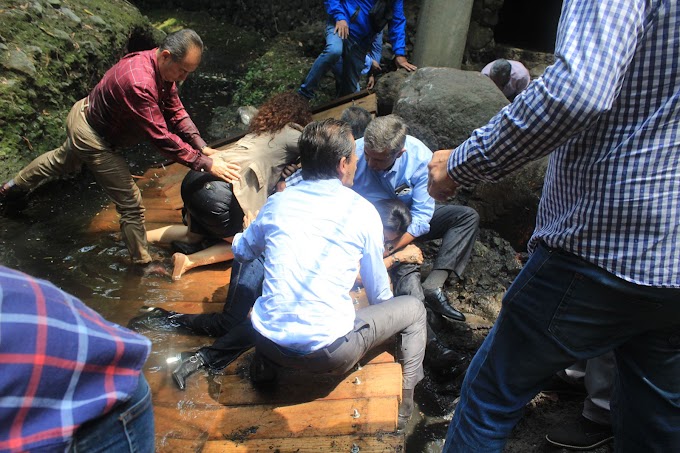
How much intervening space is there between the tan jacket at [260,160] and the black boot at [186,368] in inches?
47.8

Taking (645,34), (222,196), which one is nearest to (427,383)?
(222,196)

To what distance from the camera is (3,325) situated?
97 centimetres

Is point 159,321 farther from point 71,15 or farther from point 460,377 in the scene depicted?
point 71,15

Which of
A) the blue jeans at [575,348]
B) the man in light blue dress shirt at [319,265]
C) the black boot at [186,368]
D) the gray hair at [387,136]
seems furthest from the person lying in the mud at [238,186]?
the blue jeans at [575,348]

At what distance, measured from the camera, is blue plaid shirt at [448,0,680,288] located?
1350 mm

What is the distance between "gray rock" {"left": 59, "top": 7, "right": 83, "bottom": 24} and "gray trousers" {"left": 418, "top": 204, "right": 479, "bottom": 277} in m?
4.78

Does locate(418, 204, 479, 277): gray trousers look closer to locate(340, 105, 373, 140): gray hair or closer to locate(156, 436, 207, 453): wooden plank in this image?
locate(340, 105, 373, 140): gray hair

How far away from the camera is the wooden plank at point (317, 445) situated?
7.22 ft

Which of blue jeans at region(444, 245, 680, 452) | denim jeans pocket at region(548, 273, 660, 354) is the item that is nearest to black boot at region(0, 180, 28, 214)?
blue jeans at region(444, 245, 680, 452)

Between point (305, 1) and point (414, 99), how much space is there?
20.5 ft

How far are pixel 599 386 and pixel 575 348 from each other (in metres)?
1.22

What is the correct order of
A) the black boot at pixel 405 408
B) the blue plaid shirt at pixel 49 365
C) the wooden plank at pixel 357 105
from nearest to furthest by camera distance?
the blue plaid shirt at pixel 49 365, the black boot at pixel 405 408, the wooden plank at pixel 357 105

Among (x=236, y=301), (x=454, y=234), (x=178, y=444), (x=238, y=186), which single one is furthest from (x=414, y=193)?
(x=178, y=444)

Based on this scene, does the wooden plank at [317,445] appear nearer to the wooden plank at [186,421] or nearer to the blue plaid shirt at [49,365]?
the wooden plank at [186,421]
